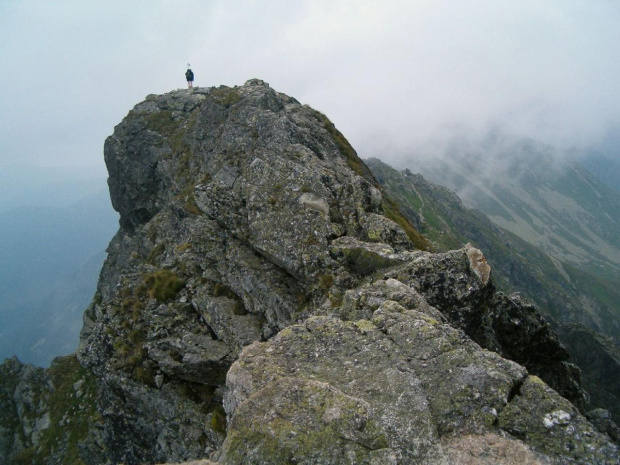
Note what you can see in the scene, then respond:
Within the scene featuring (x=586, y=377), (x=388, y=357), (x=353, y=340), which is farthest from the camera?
(x=586, y=377)

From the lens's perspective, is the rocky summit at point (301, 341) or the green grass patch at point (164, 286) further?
the green grass patch at point (164, 286)

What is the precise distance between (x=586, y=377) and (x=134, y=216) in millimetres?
115759

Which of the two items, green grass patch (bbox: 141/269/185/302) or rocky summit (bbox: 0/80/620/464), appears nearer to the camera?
rocky summit (bbox: 0/80/620/464)

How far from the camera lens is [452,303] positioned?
19625 mm

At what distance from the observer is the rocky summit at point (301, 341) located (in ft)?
34.9

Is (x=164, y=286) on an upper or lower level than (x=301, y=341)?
upper

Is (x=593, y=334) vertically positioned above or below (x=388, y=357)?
below

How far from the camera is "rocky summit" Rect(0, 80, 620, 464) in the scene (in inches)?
419

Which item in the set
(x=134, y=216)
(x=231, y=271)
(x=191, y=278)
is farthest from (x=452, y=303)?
(x=134, y=216)

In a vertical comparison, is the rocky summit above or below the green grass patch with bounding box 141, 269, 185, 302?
below

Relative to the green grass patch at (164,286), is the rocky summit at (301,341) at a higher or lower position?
lower

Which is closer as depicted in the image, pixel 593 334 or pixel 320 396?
pixel 320 396

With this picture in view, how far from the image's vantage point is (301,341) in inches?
604

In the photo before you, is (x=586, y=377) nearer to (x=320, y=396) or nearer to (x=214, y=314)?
(x=214, y=314)
